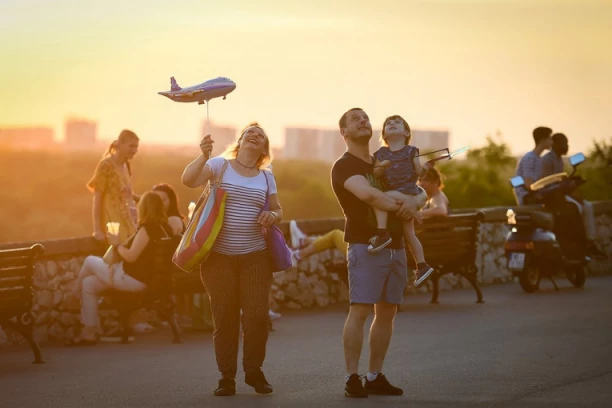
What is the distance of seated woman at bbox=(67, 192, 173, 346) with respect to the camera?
12875 millimetres

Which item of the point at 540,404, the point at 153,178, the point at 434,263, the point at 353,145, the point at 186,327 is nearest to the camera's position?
the point at 540,404

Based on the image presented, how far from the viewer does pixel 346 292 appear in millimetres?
16531

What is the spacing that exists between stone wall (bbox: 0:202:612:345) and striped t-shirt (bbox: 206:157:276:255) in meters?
4.48

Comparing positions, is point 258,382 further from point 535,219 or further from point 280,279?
point 535,219

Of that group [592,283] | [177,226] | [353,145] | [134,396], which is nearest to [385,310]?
[353,145]

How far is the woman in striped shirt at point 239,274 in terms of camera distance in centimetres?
923

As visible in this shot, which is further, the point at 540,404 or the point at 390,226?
the point at 390,226

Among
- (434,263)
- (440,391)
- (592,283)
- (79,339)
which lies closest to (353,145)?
(440,391)

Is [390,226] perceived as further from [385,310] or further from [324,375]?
[324,375]

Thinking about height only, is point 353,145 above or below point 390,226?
above

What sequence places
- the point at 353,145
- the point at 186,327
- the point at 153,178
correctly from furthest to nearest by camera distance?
the point at 153,178, the point at 186,327, the point at 353,145

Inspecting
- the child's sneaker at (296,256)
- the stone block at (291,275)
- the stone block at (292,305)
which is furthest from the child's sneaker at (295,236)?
the stone block at (292,305)

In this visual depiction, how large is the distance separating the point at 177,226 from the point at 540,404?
6.17 meters

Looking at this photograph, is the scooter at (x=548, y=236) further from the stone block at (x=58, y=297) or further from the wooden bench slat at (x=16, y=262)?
the wooden bench slat at (x=16, y=262)
